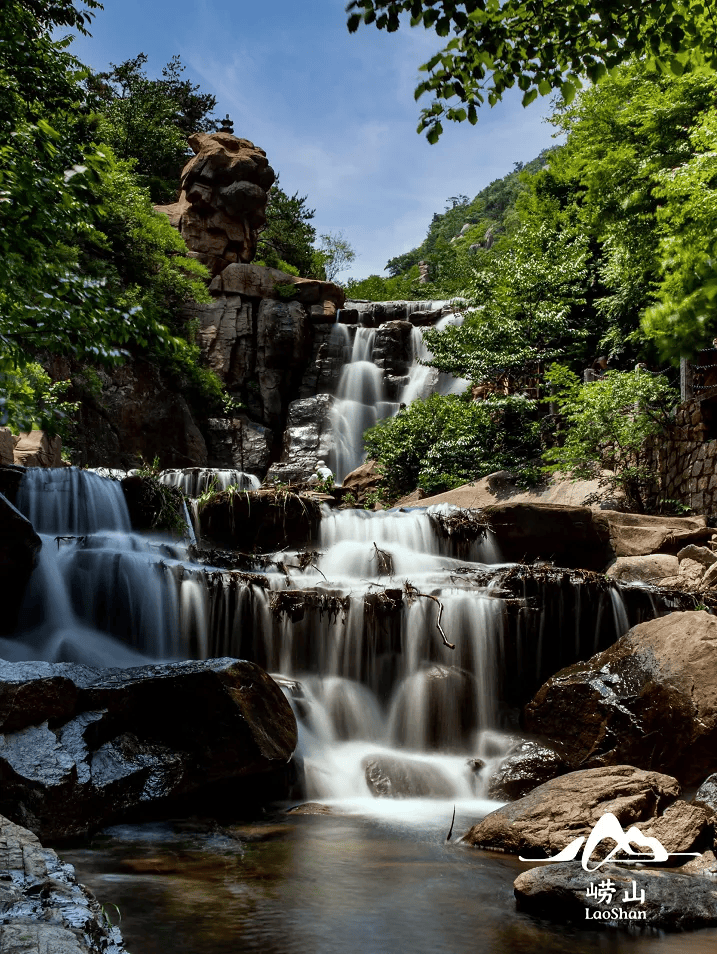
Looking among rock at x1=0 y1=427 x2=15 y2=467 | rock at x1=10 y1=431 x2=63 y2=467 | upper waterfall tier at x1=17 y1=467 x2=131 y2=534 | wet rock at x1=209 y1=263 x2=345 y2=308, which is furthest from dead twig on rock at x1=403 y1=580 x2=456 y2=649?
wet rock at x1=209 y1=263 x2=345 y2=308

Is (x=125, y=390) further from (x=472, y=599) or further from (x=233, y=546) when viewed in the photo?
(x=472, y=599)

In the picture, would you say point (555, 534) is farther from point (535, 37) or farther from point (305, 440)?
point (305, 440)

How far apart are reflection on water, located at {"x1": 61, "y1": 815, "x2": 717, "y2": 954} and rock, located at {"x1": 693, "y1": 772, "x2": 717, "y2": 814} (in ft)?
5.04

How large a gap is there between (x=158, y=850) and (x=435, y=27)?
5680 millimetres

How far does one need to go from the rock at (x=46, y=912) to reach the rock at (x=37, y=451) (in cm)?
1239

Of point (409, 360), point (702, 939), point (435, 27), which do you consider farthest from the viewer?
point (409, 360)

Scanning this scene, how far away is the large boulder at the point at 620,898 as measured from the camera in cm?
378

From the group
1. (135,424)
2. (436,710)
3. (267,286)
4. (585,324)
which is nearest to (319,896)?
(436,710)

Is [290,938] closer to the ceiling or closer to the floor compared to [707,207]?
closer to the floor

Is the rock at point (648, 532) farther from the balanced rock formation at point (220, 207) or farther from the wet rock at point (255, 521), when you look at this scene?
the balanced rock formation at point (220, 207)

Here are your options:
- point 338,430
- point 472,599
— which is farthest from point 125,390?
point 472,599

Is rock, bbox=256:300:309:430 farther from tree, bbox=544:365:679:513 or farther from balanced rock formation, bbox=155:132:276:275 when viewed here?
tree, bbox=544:365:679:513

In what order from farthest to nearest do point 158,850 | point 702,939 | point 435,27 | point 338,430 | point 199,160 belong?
point 199,160 → point 338,430 → point 158,850 → point 435,27 → point 702,939

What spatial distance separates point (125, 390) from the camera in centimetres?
2055
